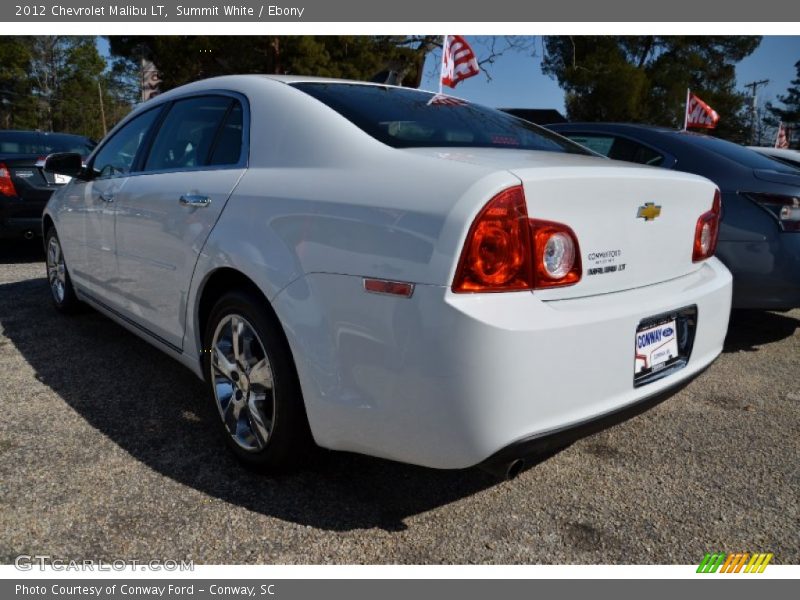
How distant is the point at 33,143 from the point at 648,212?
7.65 metres

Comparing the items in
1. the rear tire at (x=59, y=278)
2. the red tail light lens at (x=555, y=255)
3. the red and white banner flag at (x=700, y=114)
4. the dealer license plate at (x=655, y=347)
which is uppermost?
the red and white banner flag at (x=700, y=114)

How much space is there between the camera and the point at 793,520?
217 centimetres

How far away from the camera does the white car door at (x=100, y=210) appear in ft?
11.1

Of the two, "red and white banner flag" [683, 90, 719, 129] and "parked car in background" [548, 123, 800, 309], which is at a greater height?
"red and white banner flag" [683, 90, 719, 129]

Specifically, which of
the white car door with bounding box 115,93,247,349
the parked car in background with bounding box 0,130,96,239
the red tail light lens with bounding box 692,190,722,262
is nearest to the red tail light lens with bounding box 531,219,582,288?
the red tail light lens with bounding box 692,190,722,262

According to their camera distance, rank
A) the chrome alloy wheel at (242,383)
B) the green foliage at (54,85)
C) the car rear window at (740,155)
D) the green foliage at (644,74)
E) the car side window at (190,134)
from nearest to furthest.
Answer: the chrome alloy wheel at (242,383) < the car side window at (190,134) < the car rear window at (740,155) < the green foliage at (644,74) < the green foliage at (54,85)

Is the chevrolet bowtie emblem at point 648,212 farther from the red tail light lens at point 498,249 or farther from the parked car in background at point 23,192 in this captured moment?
the parked car in background at point 23,192

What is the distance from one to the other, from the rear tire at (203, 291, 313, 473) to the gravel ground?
5.4 inches

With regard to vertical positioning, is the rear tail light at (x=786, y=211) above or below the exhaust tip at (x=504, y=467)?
above

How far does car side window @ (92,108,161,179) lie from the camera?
11.1 feet

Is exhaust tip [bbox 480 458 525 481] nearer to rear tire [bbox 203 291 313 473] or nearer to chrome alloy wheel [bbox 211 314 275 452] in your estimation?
→ rear tire [bbox 203 291 313 473]

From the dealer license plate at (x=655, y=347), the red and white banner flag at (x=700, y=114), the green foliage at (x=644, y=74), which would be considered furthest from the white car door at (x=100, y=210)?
the green foliage at (x=644, y=74)

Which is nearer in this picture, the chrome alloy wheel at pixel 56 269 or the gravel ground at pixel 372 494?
the gravel ground at pixel 372 494

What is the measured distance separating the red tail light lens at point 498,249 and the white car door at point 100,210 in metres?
2.27
